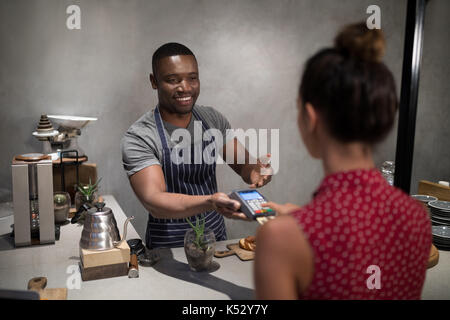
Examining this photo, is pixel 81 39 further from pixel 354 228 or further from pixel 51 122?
pixel 354 228

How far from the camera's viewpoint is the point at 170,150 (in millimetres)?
1845

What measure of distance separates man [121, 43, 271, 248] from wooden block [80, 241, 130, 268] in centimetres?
22

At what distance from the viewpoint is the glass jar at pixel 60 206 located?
212cm

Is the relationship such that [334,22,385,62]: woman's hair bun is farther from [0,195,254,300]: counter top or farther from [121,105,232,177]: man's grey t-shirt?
[121,105,232,177]: man's grey t-shirt

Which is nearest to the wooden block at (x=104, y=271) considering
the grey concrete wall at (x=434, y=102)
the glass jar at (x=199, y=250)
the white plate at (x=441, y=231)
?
the glass jar at (x=199, y=250)

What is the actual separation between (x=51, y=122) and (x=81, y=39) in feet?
2.06

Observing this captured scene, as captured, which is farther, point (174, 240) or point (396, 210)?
point (174, 240)

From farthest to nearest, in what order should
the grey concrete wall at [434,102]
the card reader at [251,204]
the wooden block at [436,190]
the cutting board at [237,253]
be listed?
the grey concrete wall at [434,102] < the wooden block at [436,190] < the cutting board at [237,253] < the card reader at [251,204]

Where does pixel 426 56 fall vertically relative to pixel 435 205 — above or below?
above

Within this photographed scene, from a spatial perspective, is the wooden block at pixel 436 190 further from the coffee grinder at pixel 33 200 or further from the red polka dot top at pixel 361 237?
Answer: the coffee grinder at pixel 33 200

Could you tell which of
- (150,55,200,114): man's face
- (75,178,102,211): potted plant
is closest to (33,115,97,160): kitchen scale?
(75,178,102,211): potted plant

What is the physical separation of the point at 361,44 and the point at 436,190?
1.90m
